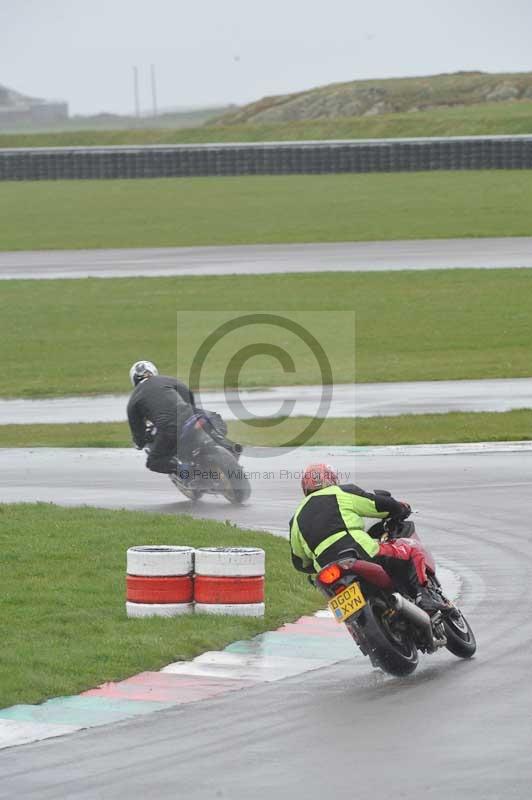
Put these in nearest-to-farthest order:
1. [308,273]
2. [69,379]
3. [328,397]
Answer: [328,397] < [69,379] < [308,273]

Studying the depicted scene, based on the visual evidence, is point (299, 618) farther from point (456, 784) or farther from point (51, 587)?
point (456, 784)

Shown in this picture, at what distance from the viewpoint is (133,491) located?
17.5 m

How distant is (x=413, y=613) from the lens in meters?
9.88

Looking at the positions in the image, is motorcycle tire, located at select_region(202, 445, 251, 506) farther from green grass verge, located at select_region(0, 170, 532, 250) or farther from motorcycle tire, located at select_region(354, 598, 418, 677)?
green grass verge, located at select_region(0, 170, 532, 250)

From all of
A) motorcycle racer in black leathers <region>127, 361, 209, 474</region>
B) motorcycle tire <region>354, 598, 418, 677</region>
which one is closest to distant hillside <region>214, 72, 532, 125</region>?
motorcycle racer in black leathers <region>127, 361, 209, 474</region>

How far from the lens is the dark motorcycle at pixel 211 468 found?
16.7m

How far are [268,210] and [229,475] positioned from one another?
28.9m

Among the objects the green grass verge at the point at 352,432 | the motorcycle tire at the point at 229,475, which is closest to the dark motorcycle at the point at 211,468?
the motorcycle tire at the point at 229,475

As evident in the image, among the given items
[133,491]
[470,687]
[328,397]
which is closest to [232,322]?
[328,397]

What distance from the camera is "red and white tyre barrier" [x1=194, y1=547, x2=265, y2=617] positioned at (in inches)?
439

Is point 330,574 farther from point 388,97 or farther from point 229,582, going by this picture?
point 388,97

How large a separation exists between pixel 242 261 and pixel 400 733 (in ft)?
91.9

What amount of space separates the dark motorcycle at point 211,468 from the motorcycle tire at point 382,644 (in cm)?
684

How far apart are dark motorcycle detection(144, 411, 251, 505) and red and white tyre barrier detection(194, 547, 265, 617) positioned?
528 centimetres
